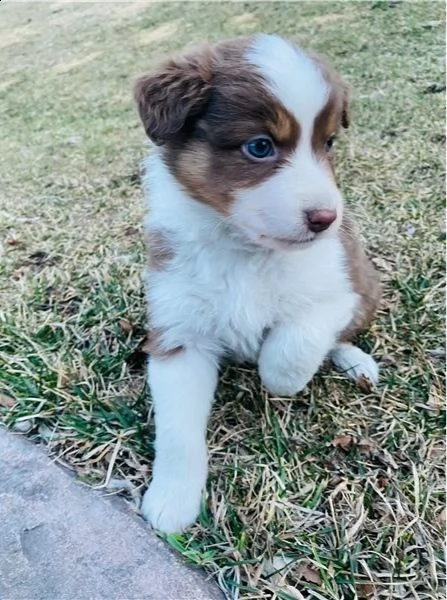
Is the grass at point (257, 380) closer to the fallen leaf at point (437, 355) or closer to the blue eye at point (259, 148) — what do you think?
the fallen leaf at point (437, 355)

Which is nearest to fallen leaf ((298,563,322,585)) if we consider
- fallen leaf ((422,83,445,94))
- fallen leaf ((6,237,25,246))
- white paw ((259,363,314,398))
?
white paw ((259,363,314,398))

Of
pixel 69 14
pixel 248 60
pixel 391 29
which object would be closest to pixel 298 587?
pixel 248 60

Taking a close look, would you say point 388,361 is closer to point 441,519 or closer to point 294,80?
point 441,519

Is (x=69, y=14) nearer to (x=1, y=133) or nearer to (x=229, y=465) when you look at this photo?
(x=1, y=133)

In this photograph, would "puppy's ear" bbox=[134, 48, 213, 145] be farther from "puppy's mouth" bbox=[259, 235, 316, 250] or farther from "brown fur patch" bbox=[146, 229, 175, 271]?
"puppy's mouth" bbox=[259, 235, 316, 250]

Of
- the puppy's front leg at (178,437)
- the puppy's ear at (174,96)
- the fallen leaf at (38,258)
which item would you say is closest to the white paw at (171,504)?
the puppy's front leg at (178,437)
